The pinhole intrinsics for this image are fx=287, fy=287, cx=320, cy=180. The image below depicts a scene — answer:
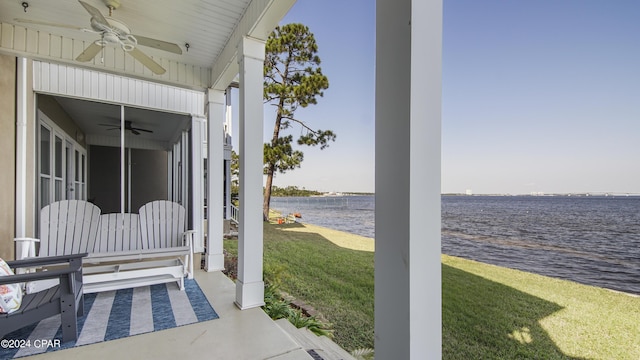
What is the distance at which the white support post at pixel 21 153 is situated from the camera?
3.11 meters

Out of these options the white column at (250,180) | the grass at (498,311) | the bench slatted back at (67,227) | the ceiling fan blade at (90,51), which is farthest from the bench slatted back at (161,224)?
the grass at (498,311)

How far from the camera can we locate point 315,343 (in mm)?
2357

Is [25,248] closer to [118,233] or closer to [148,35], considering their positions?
[118,233]

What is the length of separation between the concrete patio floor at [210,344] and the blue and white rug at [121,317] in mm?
118

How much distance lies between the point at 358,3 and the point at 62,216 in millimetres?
10415

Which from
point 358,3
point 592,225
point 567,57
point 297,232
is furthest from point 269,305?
point 592,225

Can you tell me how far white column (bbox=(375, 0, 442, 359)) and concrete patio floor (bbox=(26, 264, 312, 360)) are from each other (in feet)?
4.01

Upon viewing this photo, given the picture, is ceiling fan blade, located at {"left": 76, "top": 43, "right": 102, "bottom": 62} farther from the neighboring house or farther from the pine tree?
the pine tree

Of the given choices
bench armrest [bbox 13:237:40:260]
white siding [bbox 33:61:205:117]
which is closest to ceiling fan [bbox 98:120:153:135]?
white siding [bbox 33:61:205:117]

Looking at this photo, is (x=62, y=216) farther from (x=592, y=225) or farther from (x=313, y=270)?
(x=592, y=225)

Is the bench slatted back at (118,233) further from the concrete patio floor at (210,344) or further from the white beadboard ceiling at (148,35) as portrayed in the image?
the concrete patio floor at (210,344)

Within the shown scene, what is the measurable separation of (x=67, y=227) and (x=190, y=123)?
2027 millimetres

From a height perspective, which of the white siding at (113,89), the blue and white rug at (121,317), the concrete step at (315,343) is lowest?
the concrete step at (315,343)

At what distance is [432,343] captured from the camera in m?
0.99
